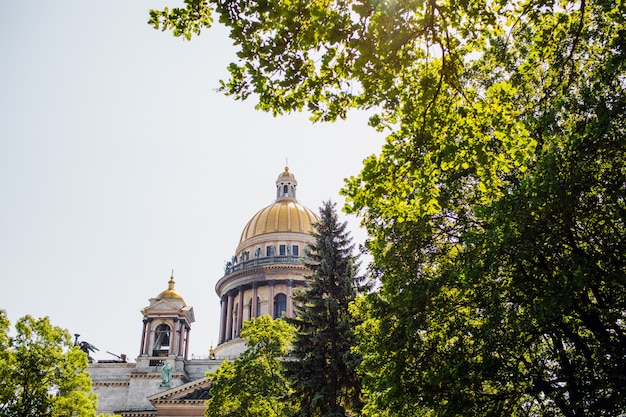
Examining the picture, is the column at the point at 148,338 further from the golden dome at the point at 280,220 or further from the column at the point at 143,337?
the golden dome at the point at 280,220

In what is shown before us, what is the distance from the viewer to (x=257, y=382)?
2389cm

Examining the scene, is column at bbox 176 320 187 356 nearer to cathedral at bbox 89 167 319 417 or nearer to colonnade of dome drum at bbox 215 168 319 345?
cathedral at bbox 89 167 319 417

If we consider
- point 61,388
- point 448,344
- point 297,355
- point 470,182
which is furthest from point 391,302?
point 61,388

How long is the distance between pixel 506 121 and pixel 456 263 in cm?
678

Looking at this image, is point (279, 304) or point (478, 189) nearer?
point (478, 189)

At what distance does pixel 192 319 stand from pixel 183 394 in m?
11.5

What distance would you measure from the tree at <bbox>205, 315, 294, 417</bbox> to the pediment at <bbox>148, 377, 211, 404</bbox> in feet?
58.8

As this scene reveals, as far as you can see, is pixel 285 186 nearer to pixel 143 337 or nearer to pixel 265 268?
pixel 265 268

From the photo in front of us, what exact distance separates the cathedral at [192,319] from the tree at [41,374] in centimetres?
1873

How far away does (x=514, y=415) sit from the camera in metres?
13.1

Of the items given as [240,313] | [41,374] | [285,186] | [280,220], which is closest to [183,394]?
[240,313]

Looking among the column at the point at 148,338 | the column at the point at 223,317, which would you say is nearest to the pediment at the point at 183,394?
the column at the point at 148,338

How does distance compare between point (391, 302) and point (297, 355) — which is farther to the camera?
point (297, 355)

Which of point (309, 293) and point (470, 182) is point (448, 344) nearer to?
point (470, 182)
